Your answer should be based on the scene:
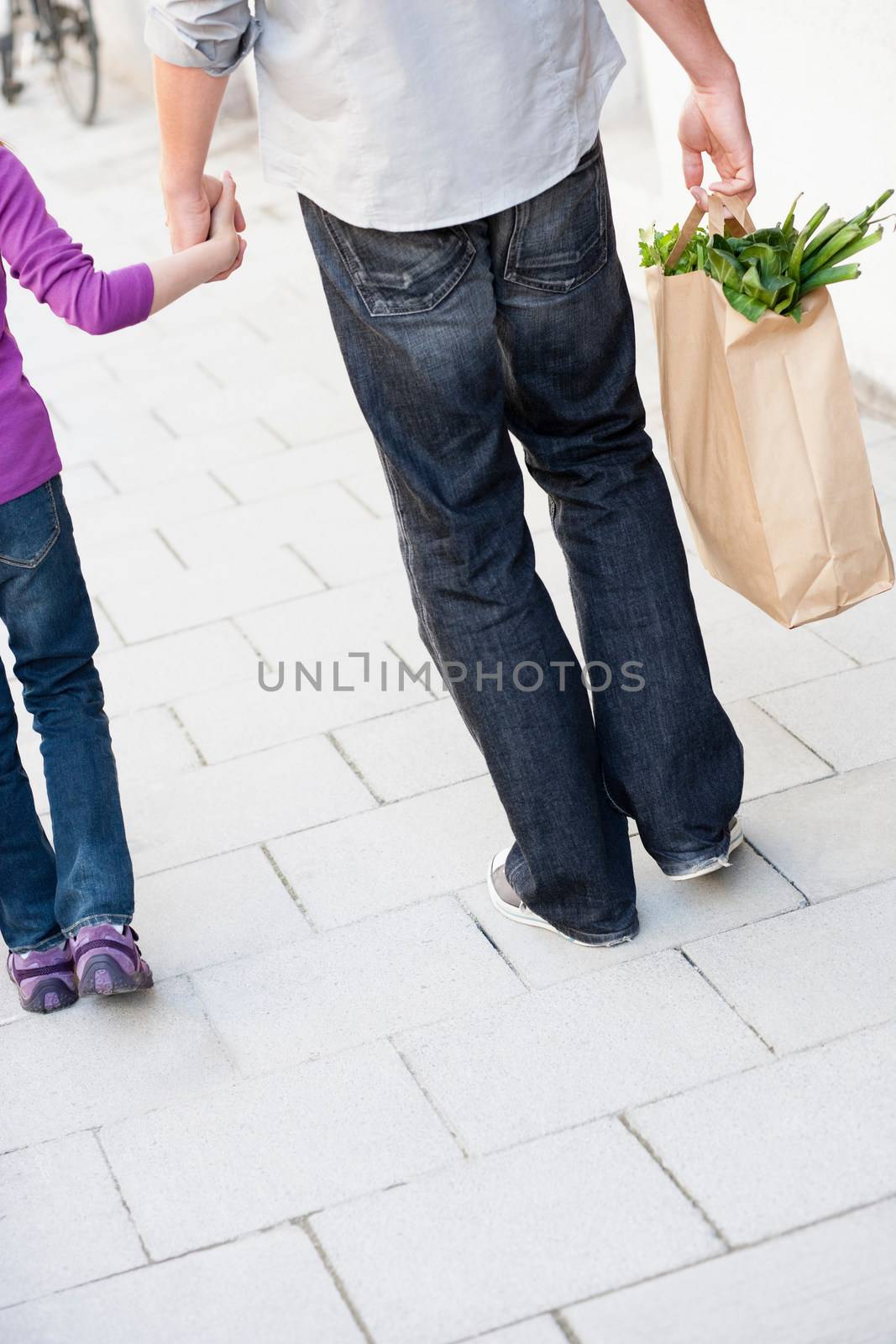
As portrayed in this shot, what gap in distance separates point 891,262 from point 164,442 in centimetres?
222

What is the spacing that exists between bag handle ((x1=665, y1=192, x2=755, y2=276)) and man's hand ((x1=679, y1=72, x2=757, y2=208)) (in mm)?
17

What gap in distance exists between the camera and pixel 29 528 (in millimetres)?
2359

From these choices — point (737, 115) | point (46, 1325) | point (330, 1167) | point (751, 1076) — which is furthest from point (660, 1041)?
point (737, 115)

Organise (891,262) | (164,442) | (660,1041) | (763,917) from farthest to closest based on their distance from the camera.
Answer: (164,442), (891,262), (763,917), (660,1041)

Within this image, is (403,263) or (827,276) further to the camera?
(827,276)

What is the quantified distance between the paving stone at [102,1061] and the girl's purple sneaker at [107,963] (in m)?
0.05

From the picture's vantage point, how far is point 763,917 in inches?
98.0

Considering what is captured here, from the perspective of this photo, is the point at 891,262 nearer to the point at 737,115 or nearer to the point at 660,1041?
the point at 737,115

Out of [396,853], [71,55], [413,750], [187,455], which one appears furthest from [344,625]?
[71,55]

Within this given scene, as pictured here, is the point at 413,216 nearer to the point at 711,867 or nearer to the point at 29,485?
the point at 29,485

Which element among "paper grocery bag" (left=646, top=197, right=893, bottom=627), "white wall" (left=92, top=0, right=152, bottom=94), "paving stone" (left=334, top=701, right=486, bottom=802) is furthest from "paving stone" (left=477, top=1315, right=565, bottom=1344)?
"white wall" (left=92, top=0, right=152, bottom=94)

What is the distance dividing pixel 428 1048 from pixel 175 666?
1533 mm

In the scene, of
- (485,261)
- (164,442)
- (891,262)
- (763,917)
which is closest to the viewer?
(485,261)

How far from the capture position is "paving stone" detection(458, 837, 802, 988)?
2.48m
